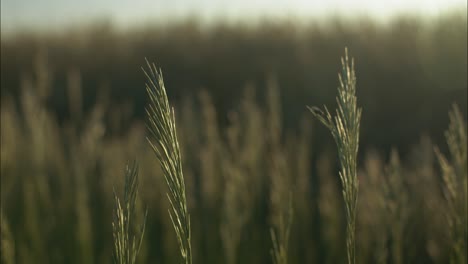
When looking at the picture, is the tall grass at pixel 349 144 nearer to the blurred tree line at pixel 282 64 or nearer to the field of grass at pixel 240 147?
the field of grass at pixel 240 147

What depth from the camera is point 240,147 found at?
11.1ft

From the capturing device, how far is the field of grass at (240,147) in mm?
1291

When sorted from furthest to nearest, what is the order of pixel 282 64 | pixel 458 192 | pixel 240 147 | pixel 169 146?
pixel 282 64 → pixel 240 147 → pixel 458 192 → pixel 169 146

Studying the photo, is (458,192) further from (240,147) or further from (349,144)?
(240,147)

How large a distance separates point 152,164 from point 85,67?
571 cm

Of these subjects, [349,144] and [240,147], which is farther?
[240,147]

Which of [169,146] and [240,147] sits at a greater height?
[240,147]

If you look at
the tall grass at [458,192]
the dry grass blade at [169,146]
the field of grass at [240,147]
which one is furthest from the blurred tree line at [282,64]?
the dry grass blade at [169,146]

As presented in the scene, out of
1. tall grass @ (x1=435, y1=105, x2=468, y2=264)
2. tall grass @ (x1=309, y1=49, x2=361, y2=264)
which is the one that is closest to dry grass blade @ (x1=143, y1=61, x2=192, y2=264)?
tall grass @ (x1=309, y1=49, x2=361, y2=264)

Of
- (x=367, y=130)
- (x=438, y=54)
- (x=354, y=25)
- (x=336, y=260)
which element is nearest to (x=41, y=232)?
(x=336, y=260)

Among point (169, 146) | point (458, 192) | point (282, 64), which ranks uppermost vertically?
point (282, 64)

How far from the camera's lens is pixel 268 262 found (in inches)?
105

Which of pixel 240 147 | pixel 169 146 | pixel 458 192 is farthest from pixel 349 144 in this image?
pixel 240 147

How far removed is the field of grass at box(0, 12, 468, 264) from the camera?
50.8 inches
